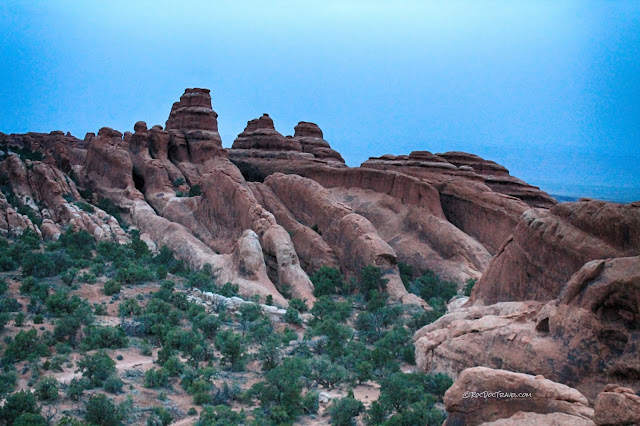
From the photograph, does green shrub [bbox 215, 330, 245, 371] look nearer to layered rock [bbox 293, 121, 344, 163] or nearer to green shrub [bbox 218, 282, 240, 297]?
green shrub [bbox 218, 282, 240, 297]

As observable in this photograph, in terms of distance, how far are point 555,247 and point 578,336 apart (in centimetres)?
455

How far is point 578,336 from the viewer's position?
37.7 feet

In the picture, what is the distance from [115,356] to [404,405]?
794cm

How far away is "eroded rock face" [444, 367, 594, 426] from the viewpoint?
850 centimetres

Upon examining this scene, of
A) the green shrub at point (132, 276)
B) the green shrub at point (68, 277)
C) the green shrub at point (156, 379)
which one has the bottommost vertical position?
the green shrub at point (156, 379)

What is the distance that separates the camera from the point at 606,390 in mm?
7738

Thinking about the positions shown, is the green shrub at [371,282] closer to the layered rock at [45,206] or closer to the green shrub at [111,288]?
the green shrub at [111,288]

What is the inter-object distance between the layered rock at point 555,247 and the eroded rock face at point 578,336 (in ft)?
6.56

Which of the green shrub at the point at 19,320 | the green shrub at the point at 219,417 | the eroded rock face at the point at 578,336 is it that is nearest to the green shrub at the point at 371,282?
the eroded rock face at the point at 578,336

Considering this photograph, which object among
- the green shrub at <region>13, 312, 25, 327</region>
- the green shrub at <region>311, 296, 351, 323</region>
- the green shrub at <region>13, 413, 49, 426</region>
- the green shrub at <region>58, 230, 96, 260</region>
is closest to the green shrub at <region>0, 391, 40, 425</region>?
the green shrub at <region>13, 413, 49, 426</region>

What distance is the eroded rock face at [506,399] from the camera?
8500 mm

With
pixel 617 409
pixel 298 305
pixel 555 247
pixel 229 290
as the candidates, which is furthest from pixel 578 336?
pixel 229 290

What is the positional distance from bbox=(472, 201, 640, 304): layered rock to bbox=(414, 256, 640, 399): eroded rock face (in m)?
2.00

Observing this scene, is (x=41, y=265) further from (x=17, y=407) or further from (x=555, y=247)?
(x=555, y=247)
